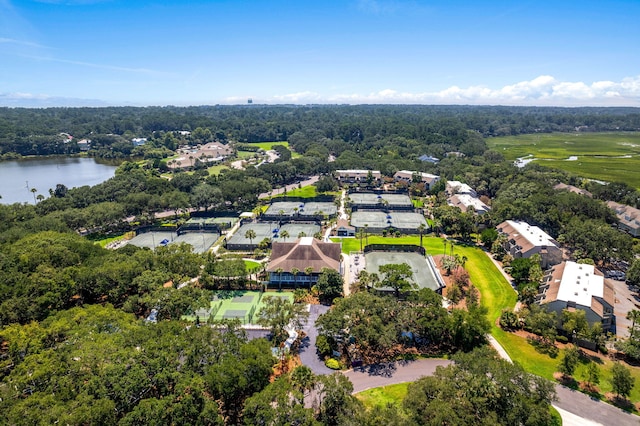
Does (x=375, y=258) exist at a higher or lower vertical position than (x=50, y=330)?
lower

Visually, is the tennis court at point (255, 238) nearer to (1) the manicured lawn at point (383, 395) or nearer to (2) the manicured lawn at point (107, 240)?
(2) the manicured lawn at point (107, 240)

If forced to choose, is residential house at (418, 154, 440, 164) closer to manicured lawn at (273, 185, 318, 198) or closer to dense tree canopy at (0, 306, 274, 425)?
manicured lawn at (273, 185, 318, 198)

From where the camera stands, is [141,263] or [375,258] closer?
[141,263]

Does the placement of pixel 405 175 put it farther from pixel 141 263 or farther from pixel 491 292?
pixel 141 263

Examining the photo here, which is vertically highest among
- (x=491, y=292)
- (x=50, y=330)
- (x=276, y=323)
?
(x=50, y=330)

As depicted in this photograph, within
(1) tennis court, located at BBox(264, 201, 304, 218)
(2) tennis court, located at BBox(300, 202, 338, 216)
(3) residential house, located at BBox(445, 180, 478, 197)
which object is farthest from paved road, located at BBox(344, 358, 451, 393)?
(3) residential house, located at BBox(445, 180, 478, 197)

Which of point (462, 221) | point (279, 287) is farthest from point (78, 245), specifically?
point (462, 221)
